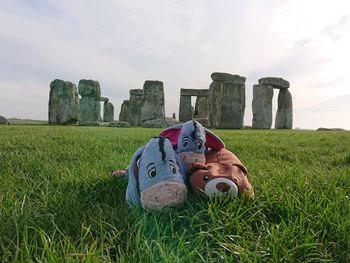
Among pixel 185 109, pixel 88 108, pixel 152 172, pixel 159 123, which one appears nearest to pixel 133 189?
pixel 152 172

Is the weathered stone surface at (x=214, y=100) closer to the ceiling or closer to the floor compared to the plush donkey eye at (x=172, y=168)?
closer to the ceiling

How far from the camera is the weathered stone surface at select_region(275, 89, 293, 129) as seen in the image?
16.7 metres

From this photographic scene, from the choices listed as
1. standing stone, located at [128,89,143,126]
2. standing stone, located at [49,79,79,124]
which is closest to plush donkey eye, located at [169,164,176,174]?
standing stone, located at [49,79,79,124]

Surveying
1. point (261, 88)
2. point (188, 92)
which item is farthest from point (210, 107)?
point (188, 92)

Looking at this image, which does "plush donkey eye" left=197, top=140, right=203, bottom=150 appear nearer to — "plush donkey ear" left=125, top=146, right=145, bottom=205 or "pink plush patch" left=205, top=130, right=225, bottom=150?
"pink plush patch" left=205, top=130, right=225, bottom=150

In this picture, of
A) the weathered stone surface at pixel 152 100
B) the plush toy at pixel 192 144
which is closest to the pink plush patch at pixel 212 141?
the plush toy at pixel 192 144

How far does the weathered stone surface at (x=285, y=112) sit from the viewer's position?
54.8 feet

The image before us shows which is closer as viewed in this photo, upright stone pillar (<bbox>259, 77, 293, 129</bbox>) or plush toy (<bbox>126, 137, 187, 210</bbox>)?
plush toy (<bbox>126, 137, 187, 210</bbox>)

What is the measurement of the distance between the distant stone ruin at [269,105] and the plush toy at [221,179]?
15.1 meters

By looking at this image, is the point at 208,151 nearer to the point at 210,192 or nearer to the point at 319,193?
the point at 210,192

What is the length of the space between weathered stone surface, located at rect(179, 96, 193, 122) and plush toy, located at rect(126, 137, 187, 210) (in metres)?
19.1

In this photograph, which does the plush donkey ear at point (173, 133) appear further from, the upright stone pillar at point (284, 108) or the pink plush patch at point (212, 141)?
the upright stone pillar at point (284, 108)

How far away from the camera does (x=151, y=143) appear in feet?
5.30

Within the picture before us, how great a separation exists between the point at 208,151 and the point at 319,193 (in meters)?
0.68
